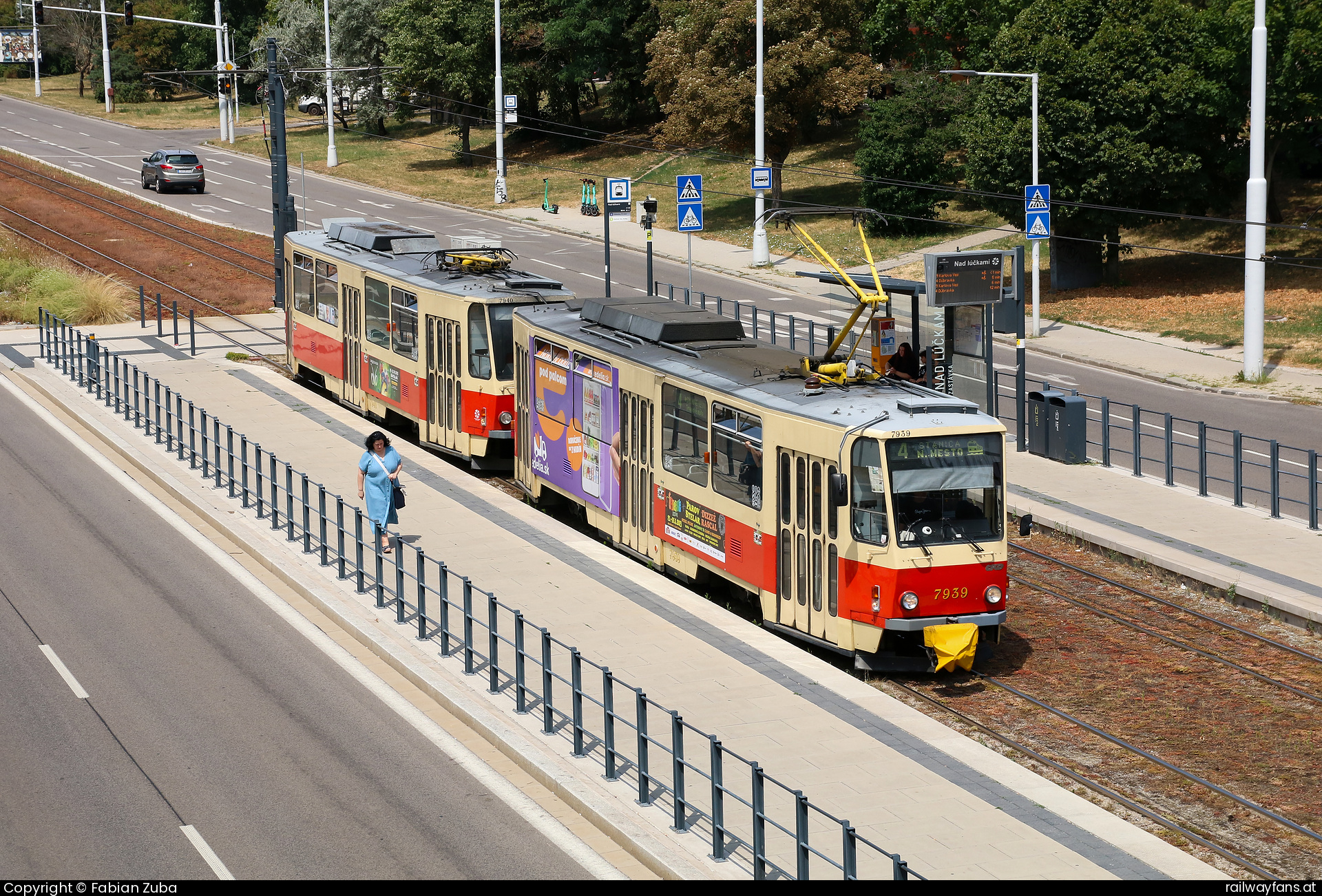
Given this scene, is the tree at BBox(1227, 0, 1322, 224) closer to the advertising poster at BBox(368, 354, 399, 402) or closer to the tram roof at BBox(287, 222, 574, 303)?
the tram roof at BBox(287, 222, 574, 303)

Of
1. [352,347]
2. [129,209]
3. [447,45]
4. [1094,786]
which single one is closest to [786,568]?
[1094,786]

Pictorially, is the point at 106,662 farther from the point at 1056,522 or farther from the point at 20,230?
the point at 20,230

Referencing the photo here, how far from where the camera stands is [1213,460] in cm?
2467

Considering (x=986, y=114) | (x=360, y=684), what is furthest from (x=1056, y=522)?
(x=986, y=114)

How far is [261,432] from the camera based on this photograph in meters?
25.1

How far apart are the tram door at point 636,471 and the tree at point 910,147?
33.3 meters

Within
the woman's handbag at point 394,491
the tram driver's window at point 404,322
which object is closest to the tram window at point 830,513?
the woman's handbag at point 394,491

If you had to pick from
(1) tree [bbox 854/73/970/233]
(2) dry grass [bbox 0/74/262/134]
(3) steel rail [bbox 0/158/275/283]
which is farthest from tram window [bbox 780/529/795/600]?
(2) dry grass [bbox 0/74/262/134]

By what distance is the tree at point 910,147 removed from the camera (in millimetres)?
50469

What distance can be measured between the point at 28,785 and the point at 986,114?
34.9 meters

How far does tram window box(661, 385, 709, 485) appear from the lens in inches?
668

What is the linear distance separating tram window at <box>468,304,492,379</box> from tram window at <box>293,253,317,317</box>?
7440 mm

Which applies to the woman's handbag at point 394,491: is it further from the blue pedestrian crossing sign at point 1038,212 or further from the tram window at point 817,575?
the blue pedestrian crossing sign at point 1038,212
